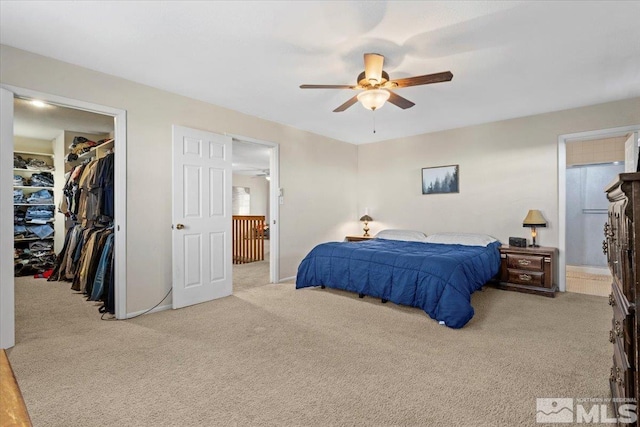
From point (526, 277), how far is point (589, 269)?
244 centimetres

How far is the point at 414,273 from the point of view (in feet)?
10.8

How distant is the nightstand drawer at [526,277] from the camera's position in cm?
398

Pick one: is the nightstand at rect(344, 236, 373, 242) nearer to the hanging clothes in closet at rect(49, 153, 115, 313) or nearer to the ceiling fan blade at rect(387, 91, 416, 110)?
the ceiling fan blade at rect(387, 91, 416, 110)

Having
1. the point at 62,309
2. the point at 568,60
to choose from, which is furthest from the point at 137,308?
the point at 568,60

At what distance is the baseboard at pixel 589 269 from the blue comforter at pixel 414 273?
2.52m

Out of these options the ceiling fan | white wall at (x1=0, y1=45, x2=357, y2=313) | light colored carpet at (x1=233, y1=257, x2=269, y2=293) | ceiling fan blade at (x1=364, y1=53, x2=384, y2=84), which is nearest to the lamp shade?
the ceiling fan

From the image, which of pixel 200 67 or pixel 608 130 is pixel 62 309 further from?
pixel 608 130

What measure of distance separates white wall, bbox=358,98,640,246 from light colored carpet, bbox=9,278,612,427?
5.13 ft

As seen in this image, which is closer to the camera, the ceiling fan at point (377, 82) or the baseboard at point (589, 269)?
the ceiling fan at point (377, 82)

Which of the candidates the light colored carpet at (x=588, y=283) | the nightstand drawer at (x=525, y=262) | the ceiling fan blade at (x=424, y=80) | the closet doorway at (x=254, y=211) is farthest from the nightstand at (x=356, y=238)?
the ceiling fan blade at (x=424, y=80)

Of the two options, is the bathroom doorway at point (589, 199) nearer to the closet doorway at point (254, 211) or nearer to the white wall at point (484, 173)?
the white wall at point (484, 173)

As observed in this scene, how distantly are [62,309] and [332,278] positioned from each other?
306cm

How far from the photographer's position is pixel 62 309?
348 centimetres

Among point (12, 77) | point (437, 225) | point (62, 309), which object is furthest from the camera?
point (437, 225)
